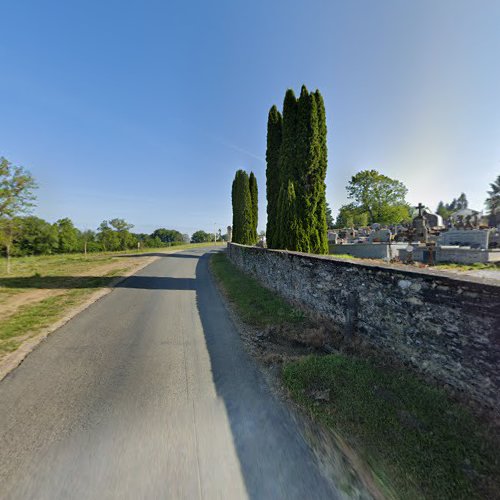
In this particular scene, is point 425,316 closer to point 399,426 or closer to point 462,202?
point 399,426

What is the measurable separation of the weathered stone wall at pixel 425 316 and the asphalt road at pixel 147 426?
2.18m

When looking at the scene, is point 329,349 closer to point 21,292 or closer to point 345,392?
point 345,392

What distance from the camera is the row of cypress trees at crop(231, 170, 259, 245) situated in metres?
23.2

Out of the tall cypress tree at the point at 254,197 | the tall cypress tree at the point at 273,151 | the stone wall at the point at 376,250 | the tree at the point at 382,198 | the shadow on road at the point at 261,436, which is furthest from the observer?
the tree at the point at 382,198

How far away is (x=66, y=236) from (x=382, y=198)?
2870 inches

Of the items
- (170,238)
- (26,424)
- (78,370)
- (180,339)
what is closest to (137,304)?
(180,339)

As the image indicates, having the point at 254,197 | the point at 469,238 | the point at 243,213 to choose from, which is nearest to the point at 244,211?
the point at 243,213

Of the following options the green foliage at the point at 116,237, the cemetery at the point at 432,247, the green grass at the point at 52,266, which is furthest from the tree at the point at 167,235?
the cemetery at the point at 432,247

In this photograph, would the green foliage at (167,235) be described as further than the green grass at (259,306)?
Yes

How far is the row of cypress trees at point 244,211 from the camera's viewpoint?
915 inches

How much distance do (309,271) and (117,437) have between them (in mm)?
5133

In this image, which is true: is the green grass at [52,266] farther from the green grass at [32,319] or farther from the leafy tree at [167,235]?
the leafy tree at [167,235]

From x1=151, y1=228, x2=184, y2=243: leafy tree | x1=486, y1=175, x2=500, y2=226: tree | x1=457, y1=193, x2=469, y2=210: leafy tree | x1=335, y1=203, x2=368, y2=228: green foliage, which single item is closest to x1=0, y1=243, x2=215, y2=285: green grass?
x1=335, y1=203, x2=368, y2=228: green foliage

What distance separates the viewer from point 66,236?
60.5m
